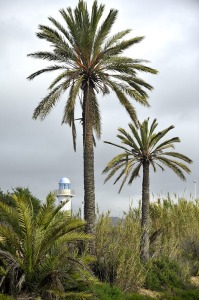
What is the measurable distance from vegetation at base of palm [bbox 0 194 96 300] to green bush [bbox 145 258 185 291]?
6.04 metres

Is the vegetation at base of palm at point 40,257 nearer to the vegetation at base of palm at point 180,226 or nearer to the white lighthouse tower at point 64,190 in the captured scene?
the vegetation at base of palm at point 180,226

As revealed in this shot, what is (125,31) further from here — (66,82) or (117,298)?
(117,298)

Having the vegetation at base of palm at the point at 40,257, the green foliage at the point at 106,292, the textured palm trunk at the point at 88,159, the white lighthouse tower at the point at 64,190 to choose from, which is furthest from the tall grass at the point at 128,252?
the white lighthouse tower at the point at 64,190

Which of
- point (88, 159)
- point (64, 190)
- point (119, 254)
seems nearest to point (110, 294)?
point (119, 254)

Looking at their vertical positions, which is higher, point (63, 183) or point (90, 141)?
point (63, 183)

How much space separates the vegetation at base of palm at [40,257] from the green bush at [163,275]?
19.8ft

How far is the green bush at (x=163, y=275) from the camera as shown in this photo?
21.3m

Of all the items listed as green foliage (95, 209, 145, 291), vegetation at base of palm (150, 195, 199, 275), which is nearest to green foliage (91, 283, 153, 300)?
green foliage (95, 209, 145, 291)

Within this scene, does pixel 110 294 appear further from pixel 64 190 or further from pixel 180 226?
pixel 64 190

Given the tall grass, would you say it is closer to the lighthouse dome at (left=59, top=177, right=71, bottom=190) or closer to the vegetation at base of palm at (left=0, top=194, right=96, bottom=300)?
the vegetation at base of palm at (left=0, top=194, right=96, bottom=300)

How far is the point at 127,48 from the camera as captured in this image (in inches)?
917

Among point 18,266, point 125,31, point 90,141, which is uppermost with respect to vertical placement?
point 125,31

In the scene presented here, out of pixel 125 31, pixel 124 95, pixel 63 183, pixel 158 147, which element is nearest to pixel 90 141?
pixel 124 95

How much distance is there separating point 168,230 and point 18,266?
1871 centimetres
